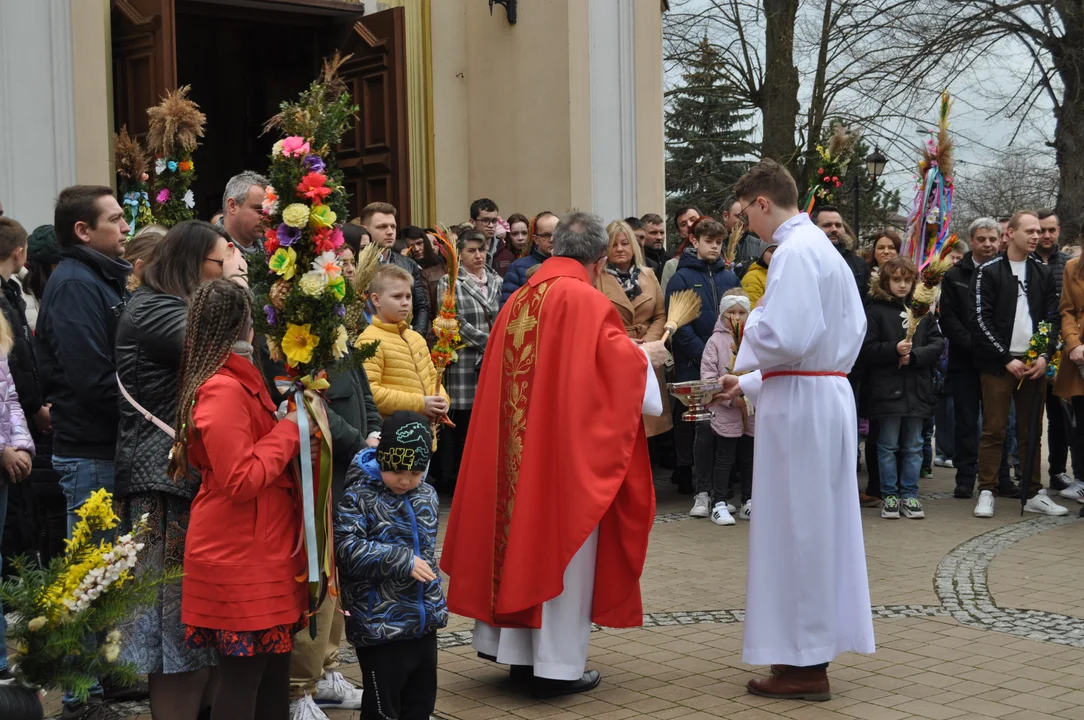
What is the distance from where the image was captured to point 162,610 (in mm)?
4535

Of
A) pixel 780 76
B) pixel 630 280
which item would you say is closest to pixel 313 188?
pixel 630 280

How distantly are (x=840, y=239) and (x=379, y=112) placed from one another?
15.5 ft

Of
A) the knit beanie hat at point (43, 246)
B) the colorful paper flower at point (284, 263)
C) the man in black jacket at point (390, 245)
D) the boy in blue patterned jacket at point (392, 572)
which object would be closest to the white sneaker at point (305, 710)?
the boy in blue patterned jacket at point (392, 572)

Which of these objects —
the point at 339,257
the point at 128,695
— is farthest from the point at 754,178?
the point at 128,695

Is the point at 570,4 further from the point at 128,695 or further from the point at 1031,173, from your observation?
the point at 1031,173

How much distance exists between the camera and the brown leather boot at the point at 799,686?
5.54 meters

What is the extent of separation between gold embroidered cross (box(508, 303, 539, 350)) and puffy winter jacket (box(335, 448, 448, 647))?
3.89 feet

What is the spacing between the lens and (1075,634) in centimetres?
651

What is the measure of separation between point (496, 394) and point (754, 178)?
58.9 inches

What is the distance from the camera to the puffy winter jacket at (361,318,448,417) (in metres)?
6.68

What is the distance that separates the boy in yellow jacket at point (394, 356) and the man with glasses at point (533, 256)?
125 inches

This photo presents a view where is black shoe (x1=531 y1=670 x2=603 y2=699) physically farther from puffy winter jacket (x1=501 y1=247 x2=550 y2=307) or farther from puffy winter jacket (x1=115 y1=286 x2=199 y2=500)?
puffy winter jacket (x1=501 y1=247 x2=550 y2=307)

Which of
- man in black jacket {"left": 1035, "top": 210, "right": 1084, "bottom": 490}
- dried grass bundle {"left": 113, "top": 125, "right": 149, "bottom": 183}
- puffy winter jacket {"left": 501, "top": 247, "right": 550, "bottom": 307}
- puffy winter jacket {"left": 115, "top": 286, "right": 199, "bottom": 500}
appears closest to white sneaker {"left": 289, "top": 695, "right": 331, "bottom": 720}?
puffy winter jacket {"left": 115, "top": 286, "right": 199, "bottom": 500}

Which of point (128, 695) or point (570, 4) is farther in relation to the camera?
point (570, 4)
